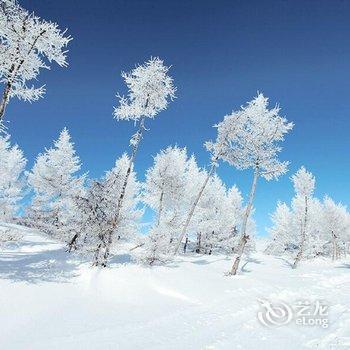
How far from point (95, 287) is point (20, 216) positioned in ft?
101

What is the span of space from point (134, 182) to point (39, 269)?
3140cm

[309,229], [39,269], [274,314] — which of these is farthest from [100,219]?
[309,229]

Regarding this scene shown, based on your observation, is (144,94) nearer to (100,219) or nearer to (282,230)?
(100,219)

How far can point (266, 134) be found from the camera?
2342 cm

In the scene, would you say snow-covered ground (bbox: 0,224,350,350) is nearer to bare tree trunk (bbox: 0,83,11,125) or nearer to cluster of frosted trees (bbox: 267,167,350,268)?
bare tree trunk (bbox: 0,83,11,125)

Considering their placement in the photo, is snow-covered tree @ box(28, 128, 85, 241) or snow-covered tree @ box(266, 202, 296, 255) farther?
snow-covered tree @ box(266, 202, 296, 255)

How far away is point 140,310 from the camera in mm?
12289

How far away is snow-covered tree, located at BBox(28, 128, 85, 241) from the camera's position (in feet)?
116

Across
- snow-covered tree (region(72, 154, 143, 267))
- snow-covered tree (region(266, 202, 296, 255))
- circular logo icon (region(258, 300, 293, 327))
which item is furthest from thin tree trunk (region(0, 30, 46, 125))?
snow-covered tree (region(266, 202, 296, 255))

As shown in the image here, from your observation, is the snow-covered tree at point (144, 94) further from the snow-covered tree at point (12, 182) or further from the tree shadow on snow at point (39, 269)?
the snow-covered tree at point (12, 182)

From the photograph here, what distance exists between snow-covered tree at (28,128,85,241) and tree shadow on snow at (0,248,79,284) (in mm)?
16542

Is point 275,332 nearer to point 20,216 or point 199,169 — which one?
point 199,169

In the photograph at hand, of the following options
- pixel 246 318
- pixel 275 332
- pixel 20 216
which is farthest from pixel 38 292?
pixel 20 216

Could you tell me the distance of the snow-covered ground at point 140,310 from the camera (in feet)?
28.7
